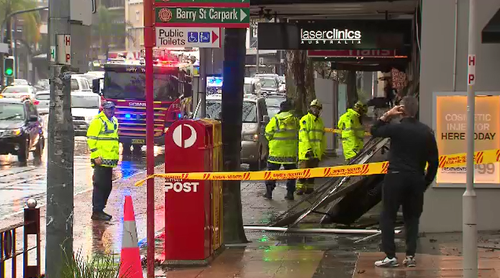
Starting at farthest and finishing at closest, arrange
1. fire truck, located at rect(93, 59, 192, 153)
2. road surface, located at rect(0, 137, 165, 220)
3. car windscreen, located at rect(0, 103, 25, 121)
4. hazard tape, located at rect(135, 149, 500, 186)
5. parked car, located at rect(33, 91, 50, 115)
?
parked car, located at rect(33, 91, 50, 115) < fire truck, located at rect(93, 59, 192, 153) < car windscreen, located at rect(0, 103, 25, 121) < road surface, located at rect(0, 137, 165, 220) < hazard tape, located at rect(135, 149, 500, 186)

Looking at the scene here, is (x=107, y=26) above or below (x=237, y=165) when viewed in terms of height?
above

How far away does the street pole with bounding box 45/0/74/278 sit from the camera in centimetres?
741

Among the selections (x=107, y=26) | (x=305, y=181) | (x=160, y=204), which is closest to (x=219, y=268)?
(x=160, y=204)

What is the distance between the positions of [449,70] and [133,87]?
18232 mm

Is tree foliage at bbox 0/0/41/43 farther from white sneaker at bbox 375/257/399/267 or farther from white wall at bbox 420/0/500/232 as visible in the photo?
white sneaker at bbox 375/257/399/267

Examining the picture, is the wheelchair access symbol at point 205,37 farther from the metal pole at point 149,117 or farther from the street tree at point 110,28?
the street tree at point 110,28

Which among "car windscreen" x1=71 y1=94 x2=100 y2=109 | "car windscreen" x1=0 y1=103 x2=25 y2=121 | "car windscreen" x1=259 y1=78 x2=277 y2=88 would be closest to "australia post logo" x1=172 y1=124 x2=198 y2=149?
"car windscreen" x1=0 y1=103 x2=25 y2=121

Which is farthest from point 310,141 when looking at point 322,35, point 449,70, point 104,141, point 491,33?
point 491,33

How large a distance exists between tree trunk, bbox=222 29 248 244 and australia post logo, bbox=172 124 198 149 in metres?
1.48

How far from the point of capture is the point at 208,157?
379 inches

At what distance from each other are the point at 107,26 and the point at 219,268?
29207 mm

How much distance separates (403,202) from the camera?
8781 millimetres

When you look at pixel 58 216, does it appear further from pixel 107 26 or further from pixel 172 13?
pixel 107 26

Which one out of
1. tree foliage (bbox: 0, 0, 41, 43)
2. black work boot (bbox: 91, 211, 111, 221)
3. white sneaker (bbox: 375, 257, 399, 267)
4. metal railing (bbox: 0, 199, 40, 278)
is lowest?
black work boot (bbox: 91, 211, 111, 221)
